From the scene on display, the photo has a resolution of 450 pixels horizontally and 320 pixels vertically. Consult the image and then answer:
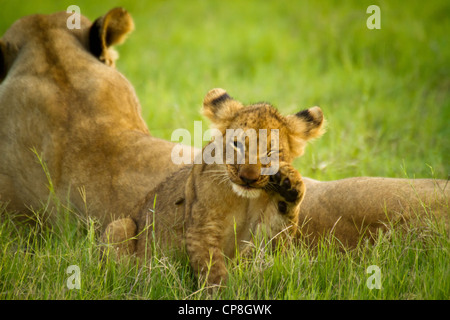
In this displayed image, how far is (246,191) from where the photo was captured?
2943mm

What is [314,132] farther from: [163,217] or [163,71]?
[163,71]

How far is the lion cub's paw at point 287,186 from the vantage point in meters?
2.92

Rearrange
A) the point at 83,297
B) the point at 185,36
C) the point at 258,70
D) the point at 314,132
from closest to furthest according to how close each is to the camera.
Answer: the point at 83,297 < the point at 314,132 < the point at 258,70 < the point at 185,36

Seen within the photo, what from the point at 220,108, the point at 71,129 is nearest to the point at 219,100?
the point at 220,108

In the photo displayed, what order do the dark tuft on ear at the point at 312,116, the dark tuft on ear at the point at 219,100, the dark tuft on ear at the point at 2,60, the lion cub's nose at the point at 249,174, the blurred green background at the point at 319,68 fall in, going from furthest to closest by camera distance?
the blurred green background at the point at 319,68 < the dark tuft on ear at the point at 2,60 < the dark tuft on ear at the point at 219,100 < the dark tuft on ear at the point at 312,116 < the lion cub's nose at the point at 249,174

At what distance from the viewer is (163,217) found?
A: 3.61 metres

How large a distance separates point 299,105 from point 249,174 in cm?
436

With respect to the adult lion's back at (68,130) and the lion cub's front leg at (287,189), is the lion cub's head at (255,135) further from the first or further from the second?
the adult lion's back at (68,130)

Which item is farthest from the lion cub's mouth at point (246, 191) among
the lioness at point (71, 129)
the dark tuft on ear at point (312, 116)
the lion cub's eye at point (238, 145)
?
the lioness at point (71, 129)

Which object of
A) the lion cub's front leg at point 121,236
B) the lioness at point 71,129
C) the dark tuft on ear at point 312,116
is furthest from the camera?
the lioness at point 71,129

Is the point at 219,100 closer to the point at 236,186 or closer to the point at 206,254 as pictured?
the point at 236,186

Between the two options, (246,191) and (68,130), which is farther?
(68,130)

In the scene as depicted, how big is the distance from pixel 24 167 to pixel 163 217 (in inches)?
46.0

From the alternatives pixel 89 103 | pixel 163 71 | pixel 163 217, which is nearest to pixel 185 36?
pixel 163 71
